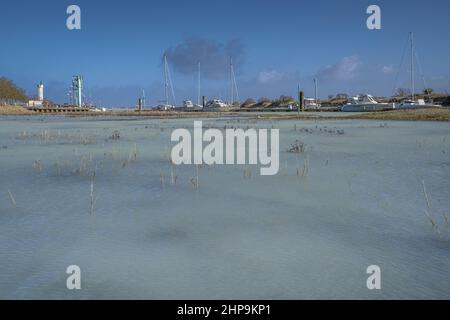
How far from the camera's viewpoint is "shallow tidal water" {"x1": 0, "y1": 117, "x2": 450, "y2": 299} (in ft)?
12.7

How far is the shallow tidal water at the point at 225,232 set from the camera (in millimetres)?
3875

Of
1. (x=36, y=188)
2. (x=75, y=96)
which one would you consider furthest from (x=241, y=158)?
(x=75, y=96)

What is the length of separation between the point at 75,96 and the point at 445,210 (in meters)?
131

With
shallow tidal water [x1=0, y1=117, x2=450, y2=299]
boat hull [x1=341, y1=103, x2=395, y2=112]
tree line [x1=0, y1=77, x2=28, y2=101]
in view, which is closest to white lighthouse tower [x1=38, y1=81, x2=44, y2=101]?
tree line [x1=0, y1=77, x2=28, y2=101]

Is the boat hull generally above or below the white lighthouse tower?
below

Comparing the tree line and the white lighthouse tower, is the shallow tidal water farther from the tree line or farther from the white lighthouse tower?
the white lighthouse tower

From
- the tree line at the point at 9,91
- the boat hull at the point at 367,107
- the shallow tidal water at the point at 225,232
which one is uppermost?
the tree line at the point at 9,91

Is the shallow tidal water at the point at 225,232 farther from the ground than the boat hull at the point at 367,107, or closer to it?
closer to it

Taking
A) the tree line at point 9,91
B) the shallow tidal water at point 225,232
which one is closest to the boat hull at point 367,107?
the shallow tidal water at point 225,232

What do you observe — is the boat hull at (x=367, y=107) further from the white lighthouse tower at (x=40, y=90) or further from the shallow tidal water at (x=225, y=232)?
the white lighthouse tower at (x=40, y=90)

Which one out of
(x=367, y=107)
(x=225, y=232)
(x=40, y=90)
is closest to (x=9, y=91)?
(x=40, y=90)

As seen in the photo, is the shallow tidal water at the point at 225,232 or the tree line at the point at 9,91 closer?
the shallow tidal water at the point at 225,232

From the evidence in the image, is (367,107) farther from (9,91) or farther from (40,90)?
(40,90)

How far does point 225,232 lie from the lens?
17.8 feet
